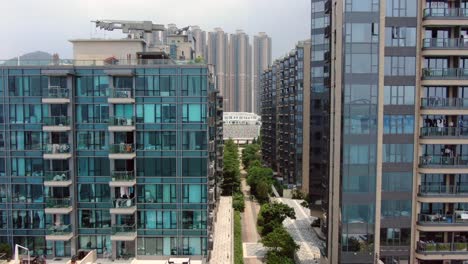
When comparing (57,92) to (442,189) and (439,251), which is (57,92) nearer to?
(442,189)

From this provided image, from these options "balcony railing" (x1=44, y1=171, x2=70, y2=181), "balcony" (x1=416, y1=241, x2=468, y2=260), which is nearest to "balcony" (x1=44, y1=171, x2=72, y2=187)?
"balcony railing" (x1=44, y1=171, x2=70, y2=181)

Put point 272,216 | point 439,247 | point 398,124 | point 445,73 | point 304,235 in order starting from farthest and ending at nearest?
point 304,235, point 272,216, point 439,247, point 398,124, point 445,73

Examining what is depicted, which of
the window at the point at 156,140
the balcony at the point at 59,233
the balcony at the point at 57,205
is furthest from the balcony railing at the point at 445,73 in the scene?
the balcony at the point at 59,233

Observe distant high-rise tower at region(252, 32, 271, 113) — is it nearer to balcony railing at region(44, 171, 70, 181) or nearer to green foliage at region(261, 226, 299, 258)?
green foliage at region(261, 226, 299, 258)

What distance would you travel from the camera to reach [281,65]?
71438 mm

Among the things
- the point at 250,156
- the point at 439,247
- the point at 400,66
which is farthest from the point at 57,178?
the point at 250,156

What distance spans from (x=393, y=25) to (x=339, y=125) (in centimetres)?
783

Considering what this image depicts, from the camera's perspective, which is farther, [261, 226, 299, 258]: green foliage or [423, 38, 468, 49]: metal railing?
[261, 226, 299, 258]: green foliage

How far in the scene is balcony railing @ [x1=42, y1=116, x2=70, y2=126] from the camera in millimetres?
27453

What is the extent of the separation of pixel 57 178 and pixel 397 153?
2475cm

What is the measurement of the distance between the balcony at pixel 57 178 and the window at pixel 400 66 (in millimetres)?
24250

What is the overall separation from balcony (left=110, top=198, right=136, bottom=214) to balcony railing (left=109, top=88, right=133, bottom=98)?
7.55 metres

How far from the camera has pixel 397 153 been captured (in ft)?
87.7

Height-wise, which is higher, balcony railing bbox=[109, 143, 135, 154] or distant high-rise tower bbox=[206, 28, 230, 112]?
distant high-rise tower bbox=[206, 28, 230, 112]
